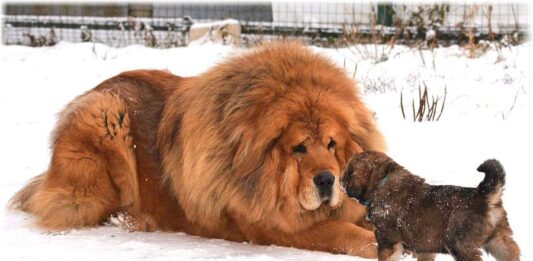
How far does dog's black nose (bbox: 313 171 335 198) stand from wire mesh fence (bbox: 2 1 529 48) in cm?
695

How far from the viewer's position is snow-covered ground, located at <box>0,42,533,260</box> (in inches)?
193

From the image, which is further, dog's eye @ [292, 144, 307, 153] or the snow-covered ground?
the snow-covered ground

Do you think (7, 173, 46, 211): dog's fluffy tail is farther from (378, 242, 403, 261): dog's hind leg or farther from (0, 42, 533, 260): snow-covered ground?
(378, 242, 403, 261): dog's hind leg

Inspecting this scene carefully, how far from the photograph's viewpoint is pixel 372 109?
8094 mm

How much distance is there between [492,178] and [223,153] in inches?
74.3

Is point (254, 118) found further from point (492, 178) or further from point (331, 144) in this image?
point (492, 178)

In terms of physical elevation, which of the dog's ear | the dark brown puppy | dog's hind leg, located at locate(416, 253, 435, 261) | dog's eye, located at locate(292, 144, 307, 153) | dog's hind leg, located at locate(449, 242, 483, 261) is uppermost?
dog's eye, located at locate(292, 144, 307, 153)

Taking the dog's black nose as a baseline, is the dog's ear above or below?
above

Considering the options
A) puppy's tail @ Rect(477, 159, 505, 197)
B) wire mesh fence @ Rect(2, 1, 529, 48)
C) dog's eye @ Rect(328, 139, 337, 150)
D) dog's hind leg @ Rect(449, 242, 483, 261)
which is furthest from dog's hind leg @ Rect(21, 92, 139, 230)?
wire mesh fence @ Rect(2, 1, 529, 48)

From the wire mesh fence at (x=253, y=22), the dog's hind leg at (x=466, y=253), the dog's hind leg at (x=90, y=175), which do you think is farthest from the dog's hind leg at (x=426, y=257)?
the wire mesh fence at (x=253, y=22)

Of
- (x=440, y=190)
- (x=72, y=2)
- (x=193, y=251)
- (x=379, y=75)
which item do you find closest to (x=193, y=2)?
(x=72, y=2)

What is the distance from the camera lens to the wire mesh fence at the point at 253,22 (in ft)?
38.8

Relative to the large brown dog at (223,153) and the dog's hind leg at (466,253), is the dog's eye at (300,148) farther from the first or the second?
the dog's hind leg at (466,253)

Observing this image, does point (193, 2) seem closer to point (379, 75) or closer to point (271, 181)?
point (379, 75)
